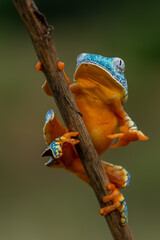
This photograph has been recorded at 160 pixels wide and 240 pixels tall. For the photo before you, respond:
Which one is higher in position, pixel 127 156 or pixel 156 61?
pixel 156 61

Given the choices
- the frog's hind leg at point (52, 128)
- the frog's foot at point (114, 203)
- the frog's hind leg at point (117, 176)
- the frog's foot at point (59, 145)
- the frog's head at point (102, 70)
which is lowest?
the frog's foot at point (114, 203)

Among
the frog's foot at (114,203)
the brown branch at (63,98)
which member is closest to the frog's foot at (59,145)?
the brown branch at (63,98)

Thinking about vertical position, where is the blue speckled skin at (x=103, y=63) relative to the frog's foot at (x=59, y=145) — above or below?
above

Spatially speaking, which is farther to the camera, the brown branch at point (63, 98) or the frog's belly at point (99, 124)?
the frog's belly at point (99, 124)

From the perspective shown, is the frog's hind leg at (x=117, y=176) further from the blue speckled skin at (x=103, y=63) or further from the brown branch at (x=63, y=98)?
the blue speckled skin at (x=103, y=63)

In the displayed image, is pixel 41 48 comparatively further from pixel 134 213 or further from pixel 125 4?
pixel 125 4

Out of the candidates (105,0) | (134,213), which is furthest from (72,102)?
(105,0)

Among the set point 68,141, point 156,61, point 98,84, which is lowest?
point 68,141
